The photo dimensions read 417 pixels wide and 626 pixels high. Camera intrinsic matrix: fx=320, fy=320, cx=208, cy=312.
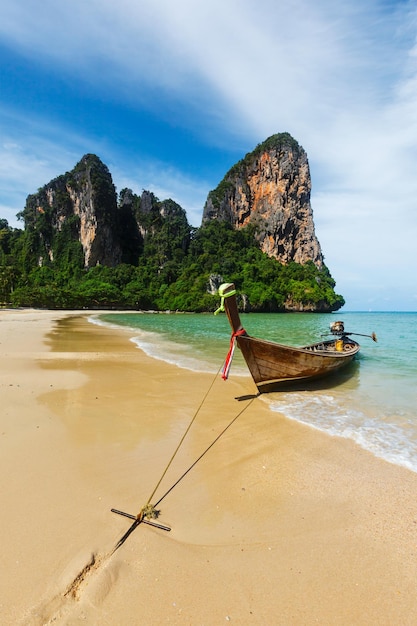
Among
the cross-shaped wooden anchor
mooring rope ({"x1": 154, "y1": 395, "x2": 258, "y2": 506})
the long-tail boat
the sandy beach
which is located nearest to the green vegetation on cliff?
the long-tail boat

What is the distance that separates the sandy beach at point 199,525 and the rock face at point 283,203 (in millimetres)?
85486

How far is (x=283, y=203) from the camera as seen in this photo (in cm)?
8631

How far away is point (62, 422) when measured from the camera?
4379mm

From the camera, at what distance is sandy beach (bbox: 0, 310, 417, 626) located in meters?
1.75

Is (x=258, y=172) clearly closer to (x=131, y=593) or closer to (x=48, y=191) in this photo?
(x=48, y=191)

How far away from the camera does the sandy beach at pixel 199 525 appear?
1.75m

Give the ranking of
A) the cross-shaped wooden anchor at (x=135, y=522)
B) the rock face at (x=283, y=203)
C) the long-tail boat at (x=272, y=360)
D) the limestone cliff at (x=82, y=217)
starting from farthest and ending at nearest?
the rock face at (x=283, y=203)
the limestone cliff at (x=82, y=217)
the long-tail boat at (x=272, y=360)
the cross-shaped wooden anchor at (x=135, y=522)

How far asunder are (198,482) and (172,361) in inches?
266

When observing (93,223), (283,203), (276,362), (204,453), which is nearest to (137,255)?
Answer: (93,223)

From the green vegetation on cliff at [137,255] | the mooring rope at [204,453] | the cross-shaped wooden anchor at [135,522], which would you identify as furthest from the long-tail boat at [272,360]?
the green vegetation on cliff at [137,255]

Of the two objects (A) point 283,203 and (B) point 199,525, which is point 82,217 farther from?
(B) point 199,525

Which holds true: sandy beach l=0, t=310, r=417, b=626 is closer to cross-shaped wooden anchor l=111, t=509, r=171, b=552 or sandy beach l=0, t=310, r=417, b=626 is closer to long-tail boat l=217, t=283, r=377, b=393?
cross-shaped wooden anchor l=111, t=509, r=171, b=552

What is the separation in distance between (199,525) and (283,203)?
91.7 m

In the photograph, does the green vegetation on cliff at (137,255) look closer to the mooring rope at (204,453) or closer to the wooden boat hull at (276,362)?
the wooden boat hull at (276,362)
